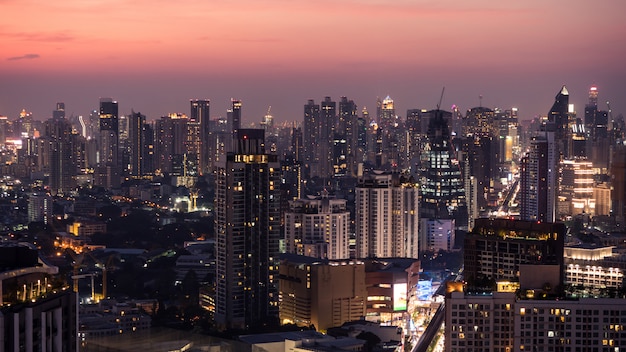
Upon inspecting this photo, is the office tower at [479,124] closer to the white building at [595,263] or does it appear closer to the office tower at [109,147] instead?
the office tower at [109,147]

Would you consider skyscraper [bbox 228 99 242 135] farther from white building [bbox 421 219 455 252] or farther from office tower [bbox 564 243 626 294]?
office tower [bbox 564 243 626 294]

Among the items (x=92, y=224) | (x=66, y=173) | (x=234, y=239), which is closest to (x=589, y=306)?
(x=234, y=239)

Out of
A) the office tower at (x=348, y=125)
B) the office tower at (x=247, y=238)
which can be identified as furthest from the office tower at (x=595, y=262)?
the office tower at (x=348, y=125)

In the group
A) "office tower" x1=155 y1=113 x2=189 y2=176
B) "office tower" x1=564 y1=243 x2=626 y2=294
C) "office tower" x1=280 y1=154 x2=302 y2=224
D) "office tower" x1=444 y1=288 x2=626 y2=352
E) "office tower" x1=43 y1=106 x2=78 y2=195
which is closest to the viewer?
"office tower" x1=444 y1=288 x2=626 y2=352

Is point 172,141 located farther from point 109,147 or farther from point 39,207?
point 39,207

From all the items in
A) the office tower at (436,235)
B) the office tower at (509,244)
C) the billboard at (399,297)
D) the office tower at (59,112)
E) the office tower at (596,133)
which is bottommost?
the billboard at (399,297)

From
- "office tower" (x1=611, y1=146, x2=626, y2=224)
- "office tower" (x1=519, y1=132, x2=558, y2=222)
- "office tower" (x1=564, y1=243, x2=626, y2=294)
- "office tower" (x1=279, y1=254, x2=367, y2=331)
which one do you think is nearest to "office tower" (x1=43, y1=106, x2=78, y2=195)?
"office tower" (x1=519, y1=132, x2=558, y2=222)
